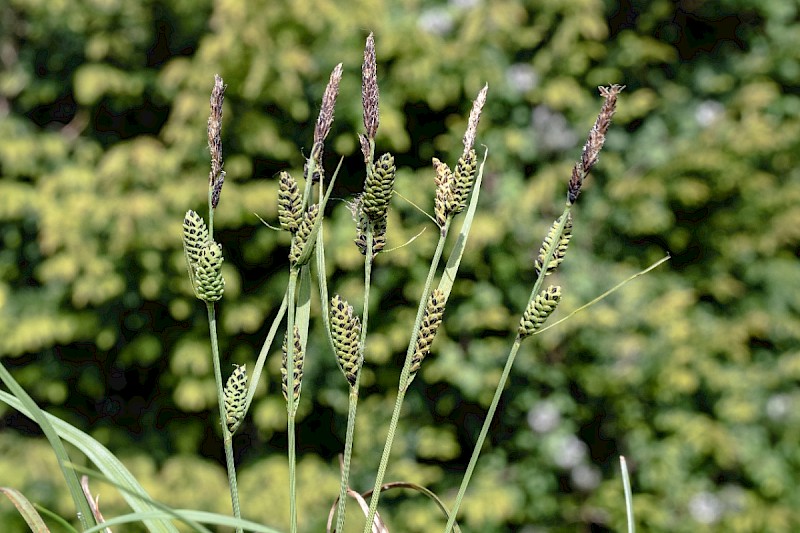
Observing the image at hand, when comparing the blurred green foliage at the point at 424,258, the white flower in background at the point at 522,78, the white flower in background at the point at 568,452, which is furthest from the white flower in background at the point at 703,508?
the white flower in background at the point at 522,78

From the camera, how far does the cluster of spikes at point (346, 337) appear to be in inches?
27.4

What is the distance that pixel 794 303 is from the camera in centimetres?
354

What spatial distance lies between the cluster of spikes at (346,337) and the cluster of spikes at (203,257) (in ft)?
0.30

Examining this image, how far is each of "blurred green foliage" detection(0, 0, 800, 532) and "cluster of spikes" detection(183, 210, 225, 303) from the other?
2.36m

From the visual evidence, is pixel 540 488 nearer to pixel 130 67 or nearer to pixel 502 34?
pixel 502 34

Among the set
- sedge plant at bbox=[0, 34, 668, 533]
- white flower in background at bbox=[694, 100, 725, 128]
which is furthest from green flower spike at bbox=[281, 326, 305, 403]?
white flower in background at bbox=[694, 100, 725, 128]

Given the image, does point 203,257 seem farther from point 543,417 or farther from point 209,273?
point 543,417

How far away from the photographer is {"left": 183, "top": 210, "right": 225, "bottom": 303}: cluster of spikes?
Result: 2.23 feet

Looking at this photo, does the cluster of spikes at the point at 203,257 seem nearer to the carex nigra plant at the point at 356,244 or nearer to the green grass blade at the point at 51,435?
the carex nigra plant at the point at 356,244

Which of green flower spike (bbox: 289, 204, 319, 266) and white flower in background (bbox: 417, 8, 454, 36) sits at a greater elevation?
green flower spike (bbox: 289, 204, 319, 266)

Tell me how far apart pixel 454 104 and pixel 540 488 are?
58.9 inches

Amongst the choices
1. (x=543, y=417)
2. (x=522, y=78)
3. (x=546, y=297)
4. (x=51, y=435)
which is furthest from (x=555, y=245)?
(x=522, y=78)

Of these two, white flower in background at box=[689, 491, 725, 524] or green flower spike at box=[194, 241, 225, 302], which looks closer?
green flower spike at box=[194, 241, 225, 302]

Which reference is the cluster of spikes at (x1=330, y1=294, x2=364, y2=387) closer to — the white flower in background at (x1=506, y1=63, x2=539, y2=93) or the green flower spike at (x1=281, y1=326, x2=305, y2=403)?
the green flower spike at (x1=281, y1=326, x2=305, y2=403)
